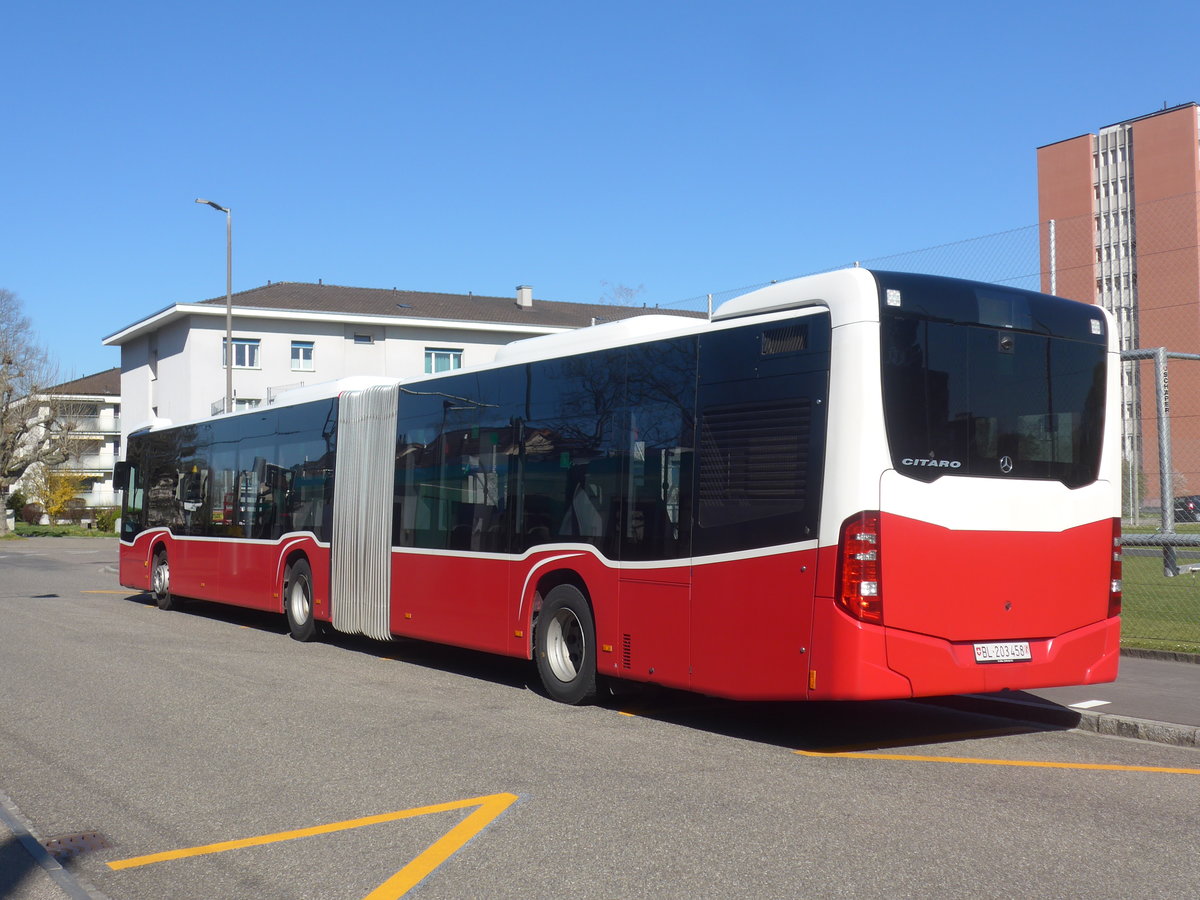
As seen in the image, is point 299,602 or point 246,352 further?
point 246,352

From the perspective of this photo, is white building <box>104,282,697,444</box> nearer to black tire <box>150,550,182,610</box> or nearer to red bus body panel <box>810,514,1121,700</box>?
black tire <box>150,550,182,610</box>

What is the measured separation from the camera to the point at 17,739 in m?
8.49

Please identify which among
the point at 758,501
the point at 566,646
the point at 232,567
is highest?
the point at 758,501

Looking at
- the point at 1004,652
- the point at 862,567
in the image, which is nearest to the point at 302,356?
the point at 1004,652

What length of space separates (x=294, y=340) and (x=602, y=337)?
51.0 metres

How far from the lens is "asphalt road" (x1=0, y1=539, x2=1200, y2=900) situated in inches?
207

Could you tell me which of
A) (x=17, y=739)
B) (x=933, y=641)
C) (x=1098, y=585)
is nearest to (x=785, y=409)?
(x=933, y=641)

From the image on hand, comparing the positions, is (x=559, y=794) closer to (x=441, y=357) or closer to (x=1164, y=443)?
(x=1164, y=443)

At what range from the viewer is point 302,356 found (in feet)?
195

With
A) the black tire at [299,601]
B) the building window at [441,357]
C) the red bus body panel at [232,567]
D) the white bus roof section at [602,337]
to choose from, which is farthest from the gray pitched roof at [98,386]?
the white bus roof section at [602,337]

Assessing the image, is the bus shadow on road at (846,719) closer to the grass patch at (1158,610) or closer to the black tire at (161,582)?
the grass patch at (1158,610)

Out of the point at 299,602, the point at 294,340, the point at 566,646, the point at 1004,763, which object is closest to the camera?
the point at 1004,763

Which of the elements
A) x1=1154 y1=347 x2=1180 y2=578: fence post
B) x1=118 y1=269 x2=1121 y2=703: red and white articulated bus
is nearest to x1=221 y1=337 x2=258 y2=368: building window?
x1=118 y1=269 x2=1121 y2=703: red and white articulated bus

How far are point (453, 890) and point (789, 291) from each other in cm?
478
